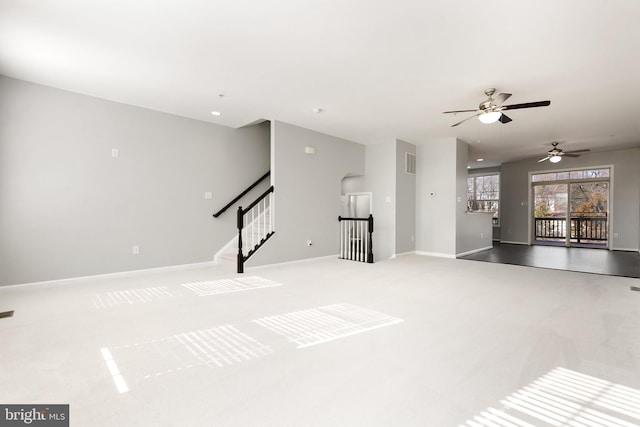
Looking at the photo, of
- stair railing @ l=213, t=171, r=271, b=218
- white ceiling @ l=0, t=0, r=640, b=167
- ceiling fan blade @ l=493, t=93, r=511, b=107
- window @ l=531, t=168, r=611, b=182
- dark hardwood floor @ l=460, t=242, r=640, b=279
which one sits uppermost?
white ceiling @ l=0, t=0, r=640, b=167

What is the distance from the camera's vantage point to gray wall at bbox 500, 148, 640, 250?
318 inches

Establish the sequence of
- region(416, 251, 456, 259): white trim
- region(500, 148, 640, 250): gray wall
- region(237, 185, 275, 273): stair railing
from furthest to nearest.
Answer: region(500, 148, 640, 250): gray wall < region(416, 251, 456, 259): white trim < region(237, 185, 275, 273): stair railing

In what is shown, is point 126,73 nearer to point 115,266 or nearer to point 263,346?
point 115,266

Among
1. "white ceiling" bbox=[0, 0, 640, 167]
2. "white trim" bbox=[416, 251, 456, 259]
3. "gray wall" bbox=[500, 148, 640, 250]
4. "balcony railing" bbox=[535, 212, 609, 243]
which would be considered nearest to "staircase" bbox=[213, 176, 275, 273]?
"white ceiling" bbox=[0, 0, 640, 167]

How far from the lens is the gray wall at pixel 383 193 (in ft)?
23.0

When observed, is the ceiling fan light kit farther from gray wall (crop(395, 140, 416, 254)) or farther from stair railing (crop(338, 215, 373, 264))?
stair railing (crop(338, 215, 373, 264))

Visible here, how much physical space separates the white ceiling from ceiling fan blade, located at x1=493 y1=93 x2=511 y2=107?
21 centimetres

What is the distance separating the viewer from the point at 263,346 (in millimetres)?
2352

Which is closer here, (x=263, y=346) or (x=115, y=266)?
(x=263, y=346)

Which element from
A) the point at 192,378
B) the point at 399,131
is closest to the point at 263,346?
the point at 192,378

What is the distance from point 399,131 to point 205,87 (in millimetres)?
3968

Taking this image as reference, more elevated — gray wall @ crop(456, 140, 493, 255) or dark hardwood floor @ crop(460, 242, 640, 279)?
gray wall @ crop(456, 140, 493, 255)

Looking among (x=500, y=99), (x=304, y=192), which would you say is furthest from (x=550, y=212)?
(x=304, y=192)

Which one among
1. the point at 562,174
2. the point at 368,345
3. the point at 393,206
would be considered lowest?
the point at 368,345
